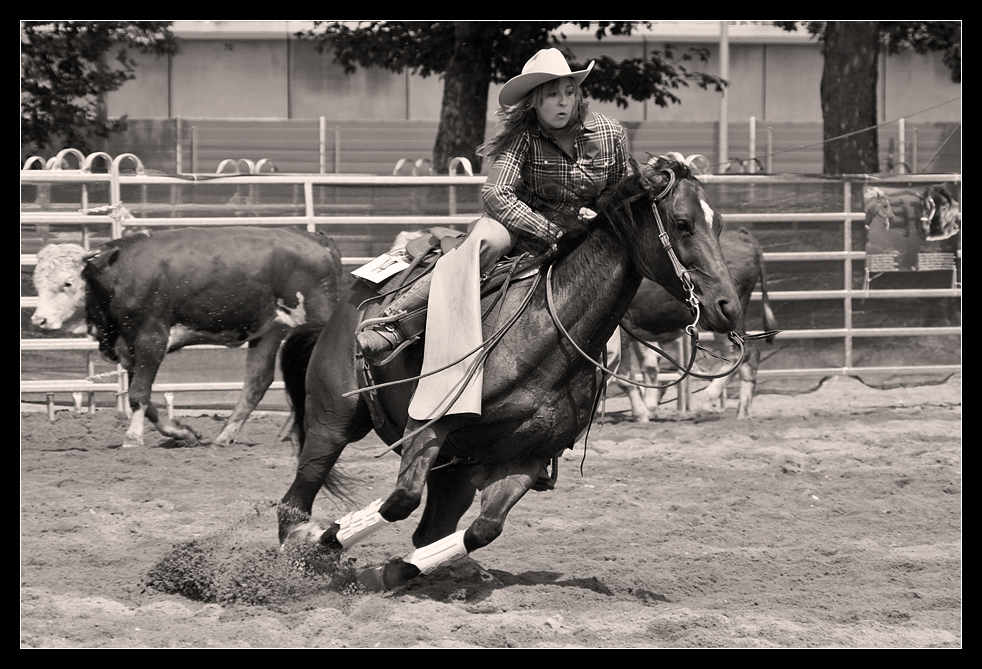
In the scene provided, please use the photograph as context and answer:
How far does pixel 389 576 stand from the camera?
5.02m

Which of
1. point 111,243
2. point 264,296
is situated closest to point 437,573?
point 264,296

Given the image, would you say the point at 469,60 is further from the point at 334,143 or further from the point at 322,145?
the point at 334,143

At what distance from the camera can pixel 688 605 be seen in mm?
5062

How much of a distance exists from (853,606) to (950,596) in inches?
19.8

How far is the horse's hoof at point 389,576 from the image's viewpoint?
16.3 ft

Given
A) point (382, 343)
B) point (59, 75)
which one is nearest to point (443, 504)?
point (382, 343)

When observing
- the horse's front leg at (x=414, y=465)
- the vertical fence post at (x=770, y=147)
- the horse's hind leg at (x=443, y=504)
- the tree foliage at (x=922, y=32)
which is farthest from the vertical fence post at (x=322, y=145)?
the horse's front leg at (x=414, y=465)

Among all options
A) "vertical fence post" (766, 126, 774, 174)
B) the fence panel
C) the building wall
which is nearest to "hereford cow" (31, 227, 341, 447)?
the fence panel

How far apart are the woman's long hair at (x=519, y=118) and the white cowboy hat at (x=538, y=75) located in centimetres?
3

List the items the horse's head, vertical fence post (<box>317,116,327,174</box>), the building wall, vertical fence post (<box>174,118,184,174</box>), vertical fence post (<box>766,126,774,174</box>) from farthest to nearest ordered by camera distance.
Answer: the building wall < vertical fence post (<box>766,126,774,174</box>) < vertical fence post (<box>174,118,184,174</box>) < vertical fence post (<box>317,116,327,174</box>) < the horse's head

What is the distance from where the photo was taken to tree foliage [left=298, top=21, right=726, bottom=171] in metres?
14.2

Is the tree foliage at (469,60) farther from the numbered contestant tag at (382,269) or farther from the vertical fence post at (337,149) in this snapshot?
the numbered contestant tag at (382,269)

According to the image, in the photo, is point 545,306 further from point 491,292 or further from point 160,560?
point 160,560

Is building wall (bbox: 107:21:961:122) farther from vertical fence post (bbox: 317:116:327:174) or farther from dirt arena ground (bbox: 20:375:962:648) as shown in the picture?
dirt arena ground (bbox: 20:375:962:648)
